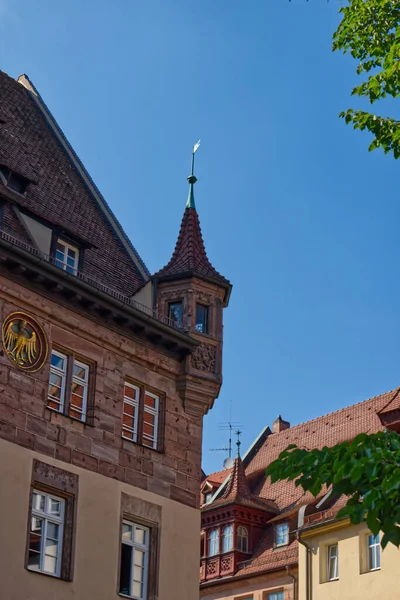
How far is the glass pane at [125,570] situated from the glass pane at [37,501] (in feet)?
7.13

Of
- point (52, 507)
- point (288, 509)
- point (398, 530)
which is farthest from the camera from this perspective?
point (288, 509)

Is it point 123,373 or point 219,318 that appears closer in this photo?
point 123,373

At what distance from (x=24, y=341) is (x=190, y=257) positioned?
19.4 ft

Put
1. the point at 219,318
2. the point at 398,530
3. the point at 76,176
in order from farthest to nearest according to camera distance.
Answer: the point at 76,176, the point at 219,318, the point at 398,530

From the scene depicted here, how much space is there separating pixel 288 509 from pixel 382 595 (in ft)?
24.7

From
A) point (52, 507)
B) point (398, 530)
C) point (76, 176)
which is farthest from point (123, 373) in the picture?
point (398, 530)

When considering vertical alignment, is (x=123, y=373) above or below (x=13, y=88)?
below

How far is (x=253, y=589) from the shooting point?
37219 mm

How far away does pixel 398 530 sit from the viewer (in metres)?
10.8

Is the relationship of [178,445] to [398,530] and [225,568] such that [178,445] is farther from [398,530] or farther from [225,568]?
[225,568]

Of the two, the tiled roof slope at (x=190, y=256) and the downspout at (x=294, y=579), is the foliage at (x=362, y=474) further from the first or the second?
the downspout at (x=294, y=579)

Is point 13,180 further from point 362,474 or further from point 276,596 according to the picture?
point 276,596

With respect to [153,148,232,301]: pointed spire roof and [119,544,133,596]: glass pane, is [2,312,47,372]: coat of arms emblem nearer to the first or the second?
[119,544,133,596]: glass pane

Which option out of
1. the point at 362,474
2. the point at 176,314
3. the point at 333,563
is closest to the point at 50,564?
the point at 176,314
